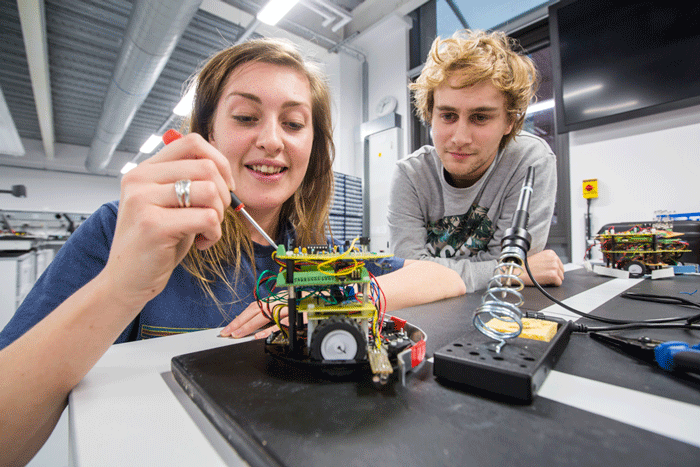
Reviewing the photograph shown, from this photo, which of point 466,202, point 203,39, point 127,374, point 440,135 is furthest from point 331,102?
point 203,39

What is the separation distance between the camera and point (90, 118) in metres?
4.98

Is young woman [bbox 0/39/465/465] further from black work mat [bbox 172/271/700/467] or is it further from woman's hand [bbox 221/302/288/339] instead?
black work mat [bbox 172/271/700/467]

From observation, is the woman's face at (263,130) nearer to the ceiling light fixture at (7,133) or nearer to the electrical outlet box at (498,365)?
the electrical outlet box at (498,365)

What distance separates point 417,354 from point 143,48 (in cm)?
298

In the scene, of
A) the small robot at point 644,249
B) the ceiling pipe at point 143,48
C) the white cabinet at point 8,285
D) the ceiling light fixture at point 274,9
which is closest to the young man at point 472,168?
the small robot at point 644,249

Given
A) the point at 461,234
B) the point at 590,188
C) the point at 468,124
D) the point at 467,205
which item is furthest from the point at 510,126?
A: the point at 590,188

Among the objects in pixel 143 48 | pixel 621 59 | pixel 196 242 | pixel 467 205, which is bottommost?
pixel 196 242

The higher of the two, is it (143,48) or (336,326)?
(143,48)

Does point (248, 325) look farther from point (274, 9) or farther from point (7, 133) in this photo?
point (7, 133)

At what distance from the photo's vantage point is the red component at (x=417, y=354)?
0.32 m

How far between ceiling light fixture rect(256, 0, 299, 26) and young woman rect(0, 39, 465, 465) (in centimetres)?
174

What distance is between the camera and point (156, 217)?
337 millimetres

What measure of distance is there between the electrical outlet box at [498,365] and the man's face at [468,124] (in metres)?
0.92

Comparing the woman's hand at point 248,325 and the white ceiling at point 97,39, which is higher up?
the white ceiling at point 97,39
